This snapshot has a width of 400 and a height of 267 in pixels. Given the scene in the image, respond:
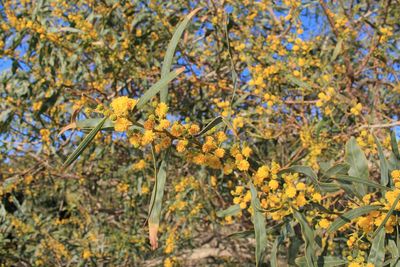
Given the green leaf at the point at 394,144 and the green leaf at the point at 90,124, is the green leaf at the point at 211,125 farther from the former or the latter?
the green leaf at the point at 394,144

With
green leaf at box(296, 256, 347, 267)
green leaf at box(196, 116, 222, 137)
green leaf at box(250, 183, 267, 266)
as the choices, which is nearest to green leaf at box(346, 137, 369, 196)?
green leaf at box(296, 256, 347, 267)

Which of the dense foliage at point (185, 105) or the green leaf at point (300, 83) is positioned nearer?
the green leaf at point (300, 83)

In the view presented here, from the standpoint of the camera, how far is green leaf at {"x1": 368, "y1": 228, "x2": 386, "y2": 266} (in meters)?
1.29

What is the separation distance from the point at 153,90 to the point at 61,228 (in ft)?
11.2

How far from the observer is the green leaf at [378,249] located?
129 centimetres

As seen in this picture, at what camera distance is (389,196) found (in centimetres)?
Result: 126

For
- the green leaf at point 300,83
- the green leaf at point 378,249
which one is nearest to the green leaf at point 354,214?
the green leaf at point 378,249

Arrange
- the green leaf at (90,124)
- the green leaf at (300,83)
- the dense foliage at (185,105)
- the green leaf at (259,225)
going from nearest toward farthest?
the green leaf at (90,124), the green leaf at (259,225), the green leaf at (300,83), the dense foliage at (185,105)

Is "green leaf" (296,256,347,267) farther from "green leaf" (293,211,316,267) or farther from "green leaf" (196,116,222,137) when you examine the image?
"green leaf" (196,116,222,137)

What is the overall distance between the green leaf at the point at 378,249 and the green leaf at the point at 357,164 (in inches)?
6.5

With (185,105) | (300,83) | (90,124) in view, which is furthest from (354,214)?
(185,105)

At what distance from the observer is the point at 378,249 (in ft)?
4.24

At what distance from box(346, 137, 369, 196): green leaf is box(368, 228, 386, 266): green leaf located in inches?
6.5

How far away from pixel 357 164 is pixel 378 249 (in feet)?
0.91
